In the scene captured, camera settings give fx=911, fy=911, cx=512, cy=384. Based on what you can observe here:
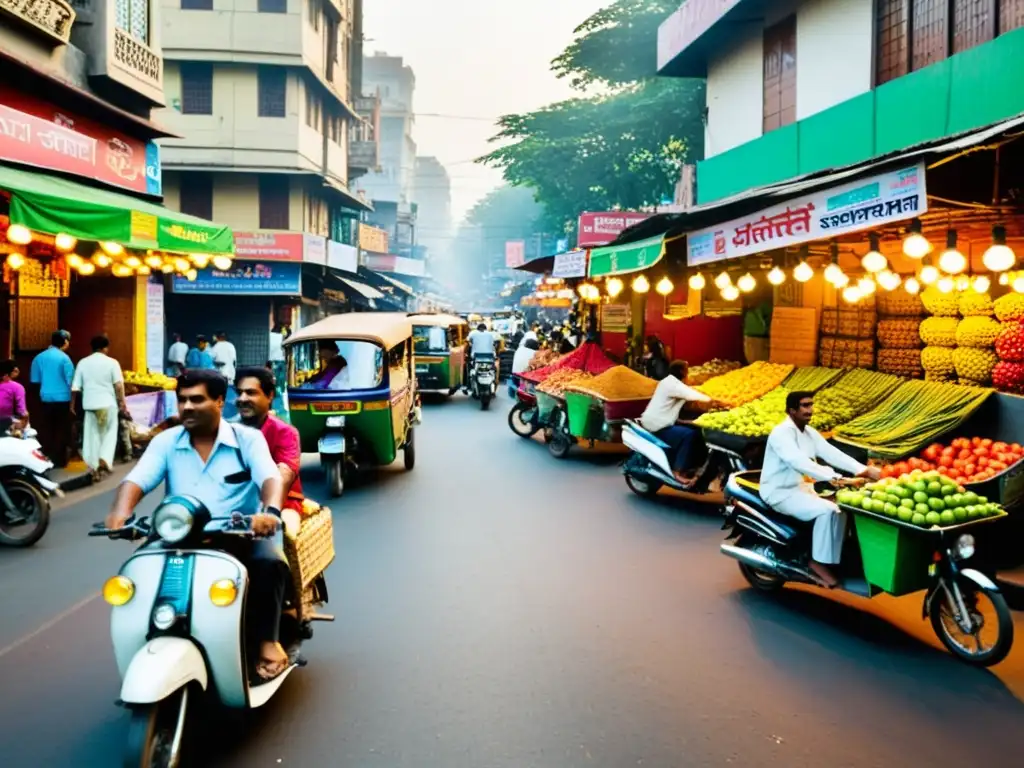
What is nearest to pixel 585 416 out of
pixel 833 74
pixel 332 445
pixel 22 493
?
pixel 332 445

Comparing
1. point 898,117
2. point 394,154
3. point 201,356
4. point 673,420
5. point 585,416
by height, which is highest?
point 394,154

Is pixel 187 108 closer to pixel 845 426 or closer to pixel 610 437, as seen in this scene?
pixel 610 437

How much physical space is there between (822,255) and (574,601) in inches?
319

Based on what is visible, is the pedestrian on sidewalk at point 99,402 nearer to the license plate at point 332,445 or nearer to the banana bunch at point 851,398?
the license plate at point 332,445

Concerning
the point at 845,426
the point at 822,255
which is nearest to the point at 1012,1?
the point at 822,255

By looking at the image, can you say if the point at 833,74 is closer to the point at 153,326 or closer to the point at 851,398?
the point at 851,398

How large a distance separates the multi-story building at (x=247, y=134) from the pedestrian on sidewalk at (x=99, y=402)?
→ 19347 millimetres

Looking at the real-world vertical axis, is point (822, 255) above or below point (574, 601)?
above

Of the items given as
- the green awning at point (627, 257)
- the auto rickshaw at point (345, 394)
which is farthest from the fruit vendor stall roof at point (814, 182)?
the auto rickshaw at point (345, 394)

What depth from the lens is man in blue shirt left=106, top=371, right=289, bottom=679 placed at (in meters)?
4.35

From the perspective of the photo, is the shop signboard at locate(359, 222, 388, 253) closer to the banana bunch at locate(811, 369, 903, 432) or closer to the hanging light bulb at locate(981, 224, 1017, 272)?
the banana bunch at locate(811, 369, 903, 432)

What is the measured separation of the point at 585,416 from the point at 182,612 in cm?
1027

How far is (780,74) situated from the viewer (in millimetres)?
16125

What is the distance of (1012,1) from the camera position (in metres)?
10.5
